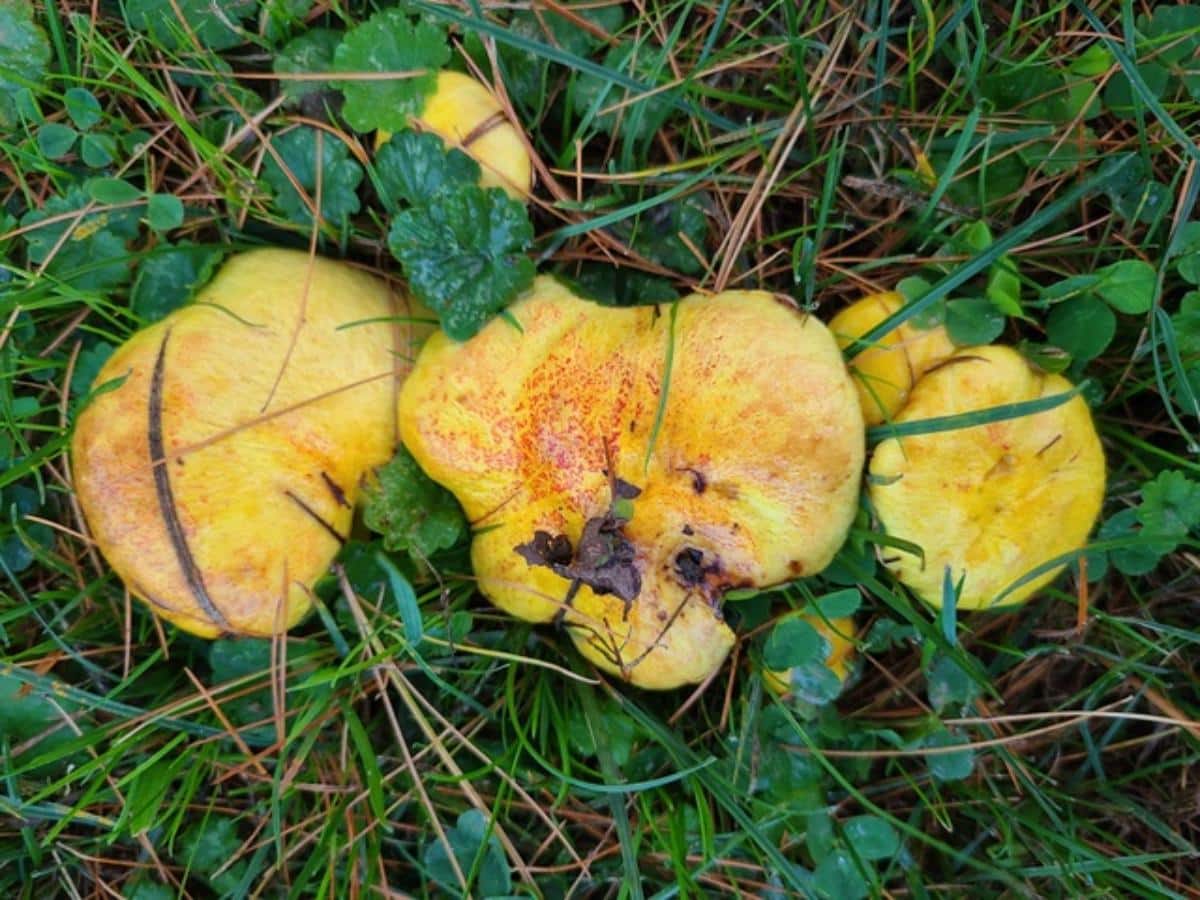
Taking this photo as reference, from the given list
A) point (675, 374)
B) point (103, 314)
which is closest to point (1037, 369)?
point (675, 374)

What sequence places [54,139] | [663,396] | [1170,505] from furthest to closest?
[54,139] < [1170,505] < [663,396]

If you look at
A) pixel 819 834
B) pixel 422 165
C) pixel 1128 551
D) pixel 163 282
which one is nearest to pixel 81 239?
pixel 163 282

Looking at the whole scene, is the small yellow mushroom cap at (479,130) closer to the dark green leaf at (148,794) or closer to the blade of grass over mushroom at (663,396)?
the blade of grass over mushroom at (663,396)

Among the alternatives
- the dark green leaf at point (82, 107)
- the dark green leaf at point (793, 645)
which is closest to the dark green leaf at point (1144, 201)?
the dark green leaf at point (793, 645)

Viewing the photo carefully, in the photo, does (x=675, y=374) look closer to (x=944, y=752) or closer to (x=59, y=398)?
(x=944, y=752)

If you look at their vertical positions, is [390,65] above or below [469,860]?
above

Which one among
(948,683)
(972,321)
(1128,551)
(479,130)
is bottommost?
(948,683)

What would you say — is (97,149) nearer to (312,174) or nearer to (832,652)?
(312,174)
